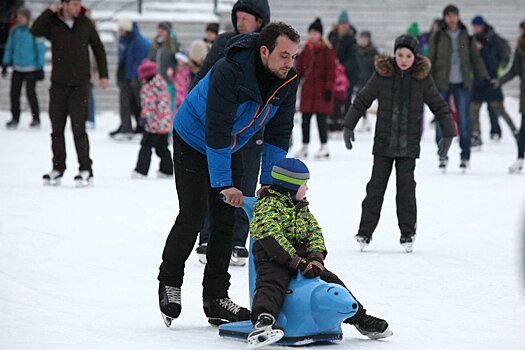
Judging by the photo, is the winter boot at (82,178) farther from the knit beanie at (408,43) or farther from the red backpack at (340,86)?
the red backpack at (340,86)

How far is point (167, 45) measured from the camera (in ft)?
59.6

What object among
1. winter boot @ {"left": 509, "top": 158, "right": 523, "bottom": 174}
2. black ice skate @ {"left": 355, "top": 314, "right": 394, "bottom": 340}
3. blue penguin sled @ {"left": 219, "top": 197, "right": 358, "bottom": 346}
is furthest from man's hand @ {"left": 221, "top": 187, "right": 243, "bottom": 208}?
winter boot @ {"left": 509, "top": 158, "right": 523, "bottom": 174}

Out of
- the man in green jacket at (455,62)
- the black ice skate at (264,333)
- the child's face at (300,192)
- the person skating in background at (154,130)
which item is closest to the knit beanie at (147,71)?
the person skating in background at (154,130)

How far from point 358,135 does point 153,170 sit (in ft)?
22.6

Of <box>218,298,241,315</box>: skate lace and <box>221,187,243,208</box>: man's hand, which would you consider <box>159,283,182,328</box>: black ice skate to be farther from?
<box>221,187,243,208</box>: man's hand

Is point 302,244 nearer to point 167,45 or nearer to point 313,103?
point 313,103

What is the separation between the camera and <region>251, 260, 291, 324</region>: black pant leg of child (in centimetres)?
508

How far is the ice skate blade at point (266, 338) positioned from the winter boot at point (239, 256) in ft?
8.69

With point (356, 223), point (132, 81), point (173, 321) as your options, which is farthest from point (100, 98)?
point (173, 321)

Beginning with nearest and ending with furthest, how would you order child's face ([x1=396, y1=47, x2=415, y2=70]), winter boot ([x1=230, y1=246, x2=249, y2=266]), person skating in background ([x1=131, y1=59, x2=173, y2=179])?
1. winter boot ([x1=230, y1=246, x2=249, y2=266])
2. child's face ([x1=396, y1=47, x2=415, y2=70])
3. person skating in background ([x1=131, y1=59, x2=173, y2=179])

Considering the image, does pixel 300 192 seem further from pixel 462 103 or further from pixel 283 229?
pixel 462 103

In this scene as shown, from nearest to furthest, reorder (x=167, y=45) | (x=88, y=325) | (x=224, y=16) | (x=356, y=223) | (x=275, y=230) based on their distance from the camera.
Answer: (x=275, y=230) < (x=88, y=325) < (x=356, y=223) < (x=167, y=45) < (x=224, y=16)

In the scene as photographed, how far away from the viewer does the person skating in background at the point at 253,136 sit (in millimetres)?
6953

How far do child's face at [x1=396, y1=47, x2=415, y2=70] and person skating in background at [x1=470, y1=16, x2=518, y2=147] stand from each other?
9.16m
